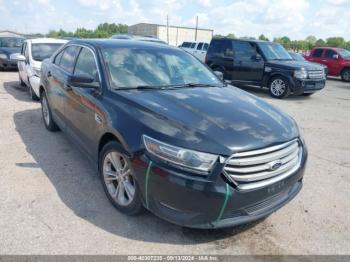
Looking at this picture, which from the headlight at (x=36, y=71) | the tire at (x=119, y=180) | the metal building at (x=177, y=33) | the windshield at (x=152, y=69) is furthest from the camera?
the metal building at (x=177, y=33)

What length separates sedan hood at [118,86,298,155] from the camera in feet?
8.89

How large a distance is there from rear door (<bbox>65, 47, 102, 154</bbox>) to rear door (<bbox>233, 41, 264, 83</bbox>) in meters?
8.22

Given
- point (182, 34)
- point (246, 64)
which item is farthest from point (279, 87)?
point (182, 34)

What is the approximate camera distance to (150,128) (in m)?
2.87

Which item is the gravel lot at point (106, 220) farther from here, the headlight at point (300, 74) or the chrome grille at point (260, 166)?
the headlight at point (300, 74)

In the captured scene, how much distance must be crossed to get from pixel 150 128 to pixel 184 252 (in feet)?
3.73

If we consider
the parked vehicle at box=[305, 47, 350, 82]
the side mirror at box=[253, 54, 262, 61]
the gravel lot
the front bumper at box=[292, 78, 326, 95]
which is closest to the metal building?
the parked vehicle at box=[305, 47, 350, 82]

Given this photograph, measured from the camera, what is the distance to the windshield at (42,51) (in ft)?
28.1

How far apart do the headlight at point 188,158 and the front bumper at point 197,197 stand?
0.07m

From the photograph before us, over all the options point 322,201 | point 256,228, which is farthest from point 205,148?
point 322,201

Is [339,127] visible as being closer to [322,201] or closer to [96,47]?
[322,201]

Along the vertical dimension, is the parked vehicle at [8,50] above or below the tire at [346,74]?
above


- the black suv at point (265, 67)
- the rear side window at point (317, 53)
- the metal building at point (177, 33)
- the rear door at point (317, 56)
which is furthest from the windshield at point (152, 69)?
the metal building at point (177, 33)

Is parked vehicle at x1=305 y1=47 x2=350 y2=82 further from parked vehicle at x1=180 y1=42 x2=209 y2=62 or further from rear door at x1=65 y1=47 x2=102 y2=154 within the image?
rear door at x1=65 y1=47 x2=102 y2=154
